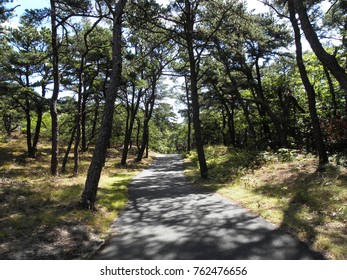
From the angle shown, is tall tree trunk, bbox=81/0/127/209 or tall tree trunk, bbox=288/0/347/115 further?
tall tree trunk, bbox=81/0/127/209

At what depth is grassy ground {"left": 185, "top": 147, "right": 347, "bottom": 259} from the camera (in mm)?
6004

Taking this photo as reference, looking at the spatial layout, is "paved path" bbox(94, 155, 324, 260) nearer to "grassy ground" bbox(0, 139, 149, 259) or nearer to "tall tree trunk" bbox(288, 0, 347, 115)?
"grassy ground" bbox(0, 139, 149, 259)

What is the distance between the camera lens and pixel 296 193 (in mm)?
9578

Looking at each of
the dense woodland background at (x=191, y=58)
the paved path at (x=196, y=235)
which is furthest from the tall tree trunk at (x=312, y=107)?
the paved path at (x=196, y=235)

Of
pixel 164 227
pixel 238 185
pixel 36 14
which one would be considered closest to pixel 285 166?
pixel 238 185

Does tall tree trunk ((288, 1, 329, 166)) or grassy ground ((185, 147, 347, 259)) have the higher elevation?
A: tall tree trunk ((288, 1, 329, 166))

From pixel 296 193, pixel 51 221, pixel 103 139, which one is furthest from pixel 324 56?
pixel 51 221

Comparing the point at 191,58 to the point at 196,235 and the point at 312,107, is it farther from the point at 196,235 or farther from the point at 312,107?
the point at 196,235

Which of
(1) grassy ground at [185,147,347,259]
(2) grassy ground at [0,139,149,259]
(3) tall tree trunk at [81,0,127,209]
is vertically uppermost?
(3) tall tree trunk at [81,0,127,209]

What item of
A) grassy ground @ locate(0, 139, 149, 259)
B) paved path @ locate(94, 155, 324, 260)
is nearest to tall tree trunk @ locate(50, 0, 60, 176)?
grassy ground @ locate(0, 139, 149, 259)

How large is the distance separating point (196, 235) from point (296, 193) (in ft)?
16.0

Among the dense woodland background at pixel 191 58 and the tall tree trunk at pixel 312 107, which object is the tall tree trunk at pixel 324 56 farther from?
the tall tree trunk at pixel 312 107

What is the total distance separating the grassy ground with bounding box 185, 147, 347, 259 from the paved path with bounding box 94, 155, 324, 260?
1.46 ft

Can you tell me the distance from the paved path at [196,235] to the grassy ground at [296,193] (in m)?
0.45
